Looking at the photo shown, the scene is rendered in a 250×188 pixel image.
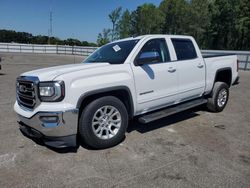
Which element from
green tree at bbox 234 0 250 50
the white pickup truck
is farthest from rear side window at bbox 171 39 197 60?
green tree at bbox 234 0 250 50

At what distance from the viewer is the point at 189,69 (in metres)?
5.10

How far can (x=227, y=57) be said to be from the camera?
20.6 ft

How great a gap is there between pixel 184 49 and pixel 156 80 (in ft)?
4.55

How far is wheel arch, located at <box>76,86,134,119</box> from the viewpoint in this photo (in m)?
3.53

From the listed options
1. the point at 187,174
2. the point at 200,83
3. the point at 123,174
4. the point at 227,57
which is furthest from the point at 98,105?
the point at 227,57

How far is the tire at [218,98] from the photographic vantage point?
5939mm

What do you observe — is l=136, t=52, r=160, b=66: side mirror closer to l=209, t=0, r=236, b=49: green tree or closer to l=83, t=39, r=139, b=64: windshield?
l=83, t=39, r=139, b=64: windshield

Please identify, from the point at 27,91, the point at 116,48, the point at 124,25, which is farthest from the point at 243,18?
the point at 27,91

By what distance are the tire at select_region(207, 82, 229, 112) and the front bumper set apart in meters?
3.86

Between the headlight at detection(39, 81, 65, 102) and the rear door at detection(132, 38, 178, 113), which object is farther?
the rear door at detection(132, 38, 178, 113)

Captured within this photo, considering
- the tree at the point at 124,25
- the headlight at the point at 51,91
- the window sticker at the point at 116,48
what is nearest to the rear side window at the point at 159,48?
the window sticker at the point at 116,48

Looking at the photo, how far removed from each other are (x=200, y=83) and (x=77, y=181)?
3698 millimetres

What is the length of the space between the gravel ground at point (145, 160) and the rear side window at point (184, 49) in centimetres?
153

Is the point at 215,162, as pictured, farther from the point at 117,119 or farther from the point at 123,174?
the point at 117,119
